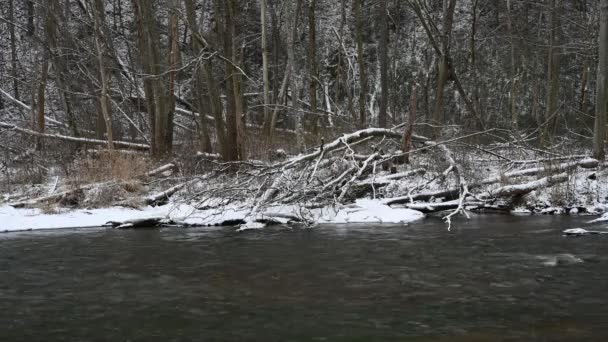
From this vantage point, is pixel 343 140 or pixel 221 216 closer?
pixel 221 216

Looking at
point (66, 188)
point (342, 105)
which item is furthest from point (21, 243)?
point (342, 105)

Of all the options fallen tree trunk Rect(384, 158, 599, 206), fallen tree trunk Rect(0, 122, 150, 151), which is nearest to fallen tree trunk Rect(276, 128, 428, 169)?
fallen tree trunk Rect(384, 158, 599, 206)

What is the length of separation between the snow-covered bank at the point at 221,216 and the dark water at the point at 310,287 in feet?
4.67

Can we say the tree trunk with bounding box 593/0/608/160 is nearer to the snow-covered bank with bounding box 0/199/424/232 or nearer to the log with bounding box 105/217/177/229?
the snow-covered bank with bounding box 0/199/424/232

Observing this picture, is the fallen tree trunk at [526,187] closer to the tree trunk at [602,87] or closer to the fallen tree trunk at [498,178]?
the fallen tree trunk at [498,178]

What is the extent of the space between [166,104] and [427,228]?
10.4m

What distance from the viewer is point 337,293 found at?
659 cm

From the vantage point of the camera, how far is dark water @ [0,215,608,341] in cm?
533

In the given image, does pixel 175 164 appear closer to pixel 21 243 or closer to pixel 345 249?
pixel 21 243

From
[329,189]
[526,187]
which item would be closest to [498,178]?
[526,187]

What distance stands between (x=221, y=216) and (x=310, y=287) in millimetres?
5937

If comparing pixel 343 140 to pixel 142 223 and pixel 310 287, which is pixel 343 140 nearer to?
pixel 142 223

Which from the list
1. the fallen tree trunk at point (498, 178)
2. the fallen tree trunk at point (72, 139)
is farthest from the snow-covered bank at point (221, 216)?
the fallen tree trunk at point (72, 139)

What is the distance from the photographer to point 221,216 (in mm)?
12523
